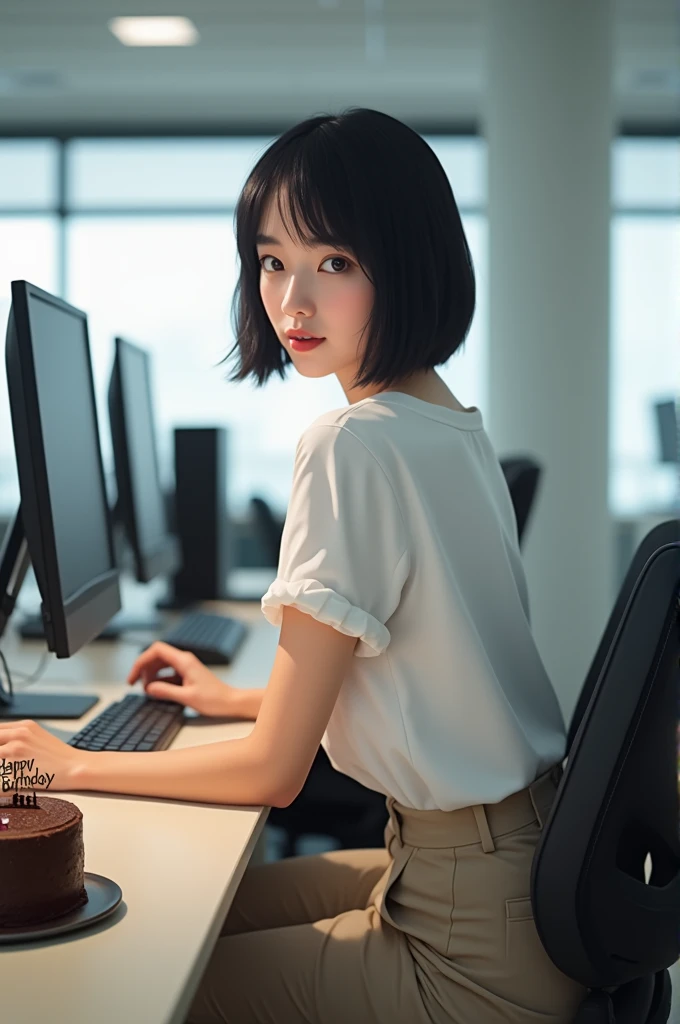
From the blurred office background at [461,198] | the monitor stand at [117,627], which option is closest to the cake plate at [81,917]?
the monitor stand at [117,627]

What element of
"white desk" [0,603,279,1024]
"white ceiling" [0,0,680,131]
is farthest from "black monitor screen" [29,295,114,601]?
"white ceiling" [0,0,680,131]

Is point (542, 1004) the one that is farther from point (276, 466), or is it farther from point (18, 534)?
point (276, 466)

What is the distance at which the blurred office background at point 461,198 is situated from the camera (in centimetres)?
393

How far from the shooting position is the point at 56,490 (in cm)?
132

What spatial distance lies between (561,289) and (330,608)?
3.24 m

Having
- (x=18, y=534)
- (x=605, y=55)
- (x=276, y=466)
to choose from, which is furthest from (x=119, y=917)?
(x=276, y=466)

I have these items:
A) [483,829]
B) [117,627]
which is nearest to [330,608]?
A: [483,829]

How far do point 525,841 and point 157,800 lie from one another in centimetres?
38

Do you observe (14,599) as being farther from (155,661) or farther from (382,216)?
(382,216)

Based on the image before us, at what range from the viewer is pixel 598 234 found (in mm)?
3928

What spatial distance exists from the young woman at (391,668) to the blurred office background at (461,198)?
7.48 feet

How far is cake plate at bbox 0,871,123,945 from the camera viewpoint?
78 centimetres

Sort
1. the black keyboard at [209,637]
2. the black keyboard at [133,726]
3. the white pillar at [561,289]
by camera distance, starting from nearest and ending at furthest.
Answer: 1. the black keyboard at [133,726]
2. the black keyboard at [209,637]
3. the white pillar at [561,289]

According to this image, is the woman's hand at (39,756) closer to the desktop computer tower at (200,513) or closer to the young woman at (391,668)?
the young woman at (391,668)
